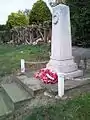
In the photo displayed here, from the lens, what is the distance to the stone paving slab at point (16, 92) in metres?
5.37

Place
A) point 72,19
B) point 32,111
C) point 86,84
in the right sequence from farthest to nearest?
1. point 72,19
2. point 86,84
3. point 32,111

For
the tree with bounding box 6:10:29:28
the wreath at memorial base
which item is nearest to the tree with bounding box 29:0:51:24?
the tree with bounding box 6:10:29:28

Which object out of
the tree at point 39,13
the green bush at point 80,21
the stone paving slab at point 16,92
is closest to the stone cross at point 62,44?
the stone paving slab at point 16,92

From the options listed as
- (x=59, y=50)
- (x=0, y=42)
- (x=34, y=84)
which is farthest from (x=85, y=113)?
(x=0, y=42)

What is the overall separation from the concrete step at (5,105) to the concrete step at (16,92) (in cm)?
12

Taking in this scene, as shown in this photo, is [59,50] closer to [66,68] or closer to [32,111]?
[66,68]

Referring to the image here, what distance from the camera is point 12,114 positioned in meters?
4.76

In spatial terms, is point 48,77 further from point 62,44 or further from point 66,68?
point 62,44

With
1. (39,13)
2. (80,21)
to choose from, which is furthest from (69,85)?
(39,13)

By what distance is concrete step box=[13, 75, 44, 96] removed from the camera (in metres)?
5.49

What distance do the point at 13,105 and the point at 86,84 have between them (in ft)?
6.26

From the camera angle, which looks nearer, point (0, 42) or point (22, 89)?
point (22, 89)

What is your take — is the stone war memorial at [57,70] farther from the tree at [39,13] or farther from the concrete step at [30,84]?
the tree at [39,13]

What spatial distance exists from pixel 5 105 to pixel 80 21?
6728mm
